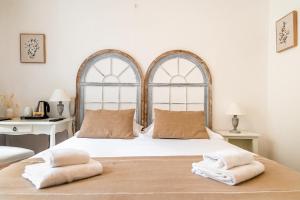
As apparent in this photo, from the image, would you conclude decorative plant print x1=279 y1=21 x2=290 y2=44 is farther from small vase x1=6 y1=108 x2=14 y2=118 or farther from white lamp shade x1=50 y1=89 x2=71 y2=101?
small vase x1=6 y1=108 x2=14 y2=118

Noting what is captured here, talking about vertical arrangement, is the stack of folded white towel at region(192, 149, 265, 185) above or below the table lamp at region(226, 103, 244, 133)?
below

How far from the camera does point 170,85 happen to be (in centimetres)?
314

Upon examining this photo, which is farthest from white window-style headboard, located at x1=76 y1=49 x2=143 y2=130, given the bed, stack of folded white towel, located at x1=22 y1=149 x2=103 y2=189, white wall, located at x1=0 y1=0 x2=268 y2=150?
stack of folded white towel, located at x1=22 y1=149 x2=103 y2=189

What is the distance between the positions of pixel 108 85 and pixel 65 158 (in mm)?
1936

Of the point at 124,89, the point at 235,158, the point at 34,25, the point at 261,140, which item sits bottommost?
the point at 261,140

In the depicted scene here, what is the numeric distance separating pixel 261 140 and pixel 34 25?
336 cm

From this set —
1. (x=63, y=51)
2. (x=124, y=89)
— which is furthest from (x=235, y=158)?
(x=63, y=51)

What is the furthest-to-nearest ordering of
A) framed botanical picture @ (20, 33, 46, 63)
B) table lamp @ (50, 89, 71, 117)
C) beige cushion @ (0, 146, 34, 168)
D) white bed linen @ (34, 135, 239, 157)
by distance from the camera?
framed botanical picture @ (20, 33, 46, 63) → table lamp @ (50, 89, 71, 117) → beige cushion @ (0, 146, 34, 168) → white bed linen @ (34, 135, 239, 157)

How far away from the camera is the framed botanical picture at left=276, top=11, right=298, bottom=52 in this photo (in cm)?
256

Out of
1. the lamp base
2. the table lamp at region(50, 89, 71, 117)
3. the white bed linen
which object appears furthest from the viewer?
the lamp base

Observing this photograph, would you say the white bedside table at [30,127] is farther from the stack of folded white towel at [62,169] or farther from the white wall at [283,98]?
the white wall at [283,98]

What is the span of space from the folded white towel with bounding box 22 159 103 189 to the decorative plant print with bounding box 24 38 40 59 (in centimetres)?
226

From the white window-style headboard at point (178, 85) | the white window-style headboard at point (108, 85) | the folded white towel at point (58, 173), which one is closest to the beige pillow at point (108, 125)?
the white window-style headboard at point (108, 85)

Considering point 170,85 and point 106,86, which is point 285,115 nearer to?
point 170,85
